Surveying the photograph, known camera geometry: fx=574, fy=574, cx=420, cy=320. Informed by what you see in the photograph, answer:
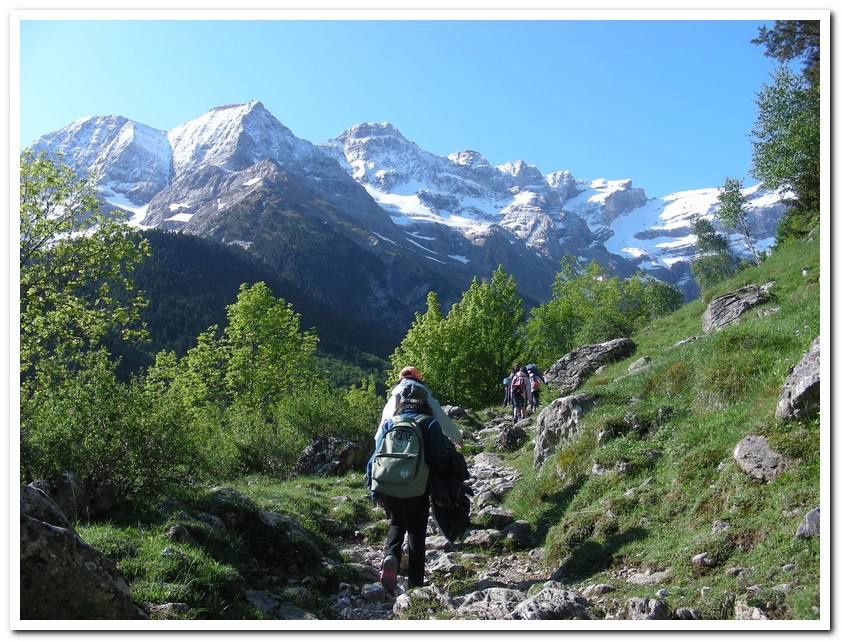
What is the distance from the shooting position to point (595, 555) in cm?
761

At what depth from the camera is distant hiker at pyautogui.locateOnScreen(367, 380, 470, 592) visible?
741 centimetres

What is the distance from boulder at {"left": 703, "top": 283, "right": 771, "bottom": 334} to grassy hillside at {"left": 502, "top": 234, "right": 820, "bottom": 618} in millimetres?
7400

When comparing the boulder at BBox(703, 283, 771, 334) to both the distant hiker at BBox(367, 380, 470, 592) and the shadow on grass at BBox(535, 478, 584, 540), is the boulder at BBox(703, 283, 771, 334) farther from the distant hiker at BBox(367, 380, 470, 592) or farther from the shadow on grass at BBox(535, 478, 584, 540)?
the distant hiker at BBox(367, 380, 470, 592)

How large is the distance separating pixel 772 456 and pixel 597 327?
37.0 meters

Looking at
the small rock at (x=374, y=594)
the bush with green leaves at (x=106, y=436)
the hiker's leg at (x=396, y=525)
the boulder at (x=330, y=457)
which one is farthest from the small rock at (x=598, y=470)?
the boulder at (x=330, y=457)

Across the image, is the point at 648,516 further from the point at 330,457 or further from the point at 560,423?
the point at 330,457

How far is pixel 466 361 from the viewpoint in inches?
1577

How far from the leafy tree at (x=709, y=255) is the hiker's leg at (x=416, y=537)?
8717cm

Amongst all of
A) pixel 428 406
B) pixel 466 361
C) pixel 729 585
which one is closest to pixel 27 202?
pixel 428 406

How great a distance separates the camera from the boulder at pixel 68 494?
8141mm

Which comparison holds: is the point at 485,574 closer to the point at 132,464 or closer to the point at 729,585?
the point at 729,585

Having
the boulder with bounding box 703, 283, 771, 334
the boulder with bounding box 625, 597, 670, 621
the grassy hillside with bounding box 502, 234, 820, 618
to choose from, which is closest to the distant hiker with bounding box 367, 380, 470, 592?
the grassy hillside with bounding box 502, 234, 820, 618

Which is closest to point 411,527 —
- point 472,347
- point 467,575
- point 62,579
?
point 467,575

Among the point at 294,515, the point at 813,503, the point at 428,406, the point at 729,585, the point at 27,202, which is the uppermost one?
the point at 27,202
